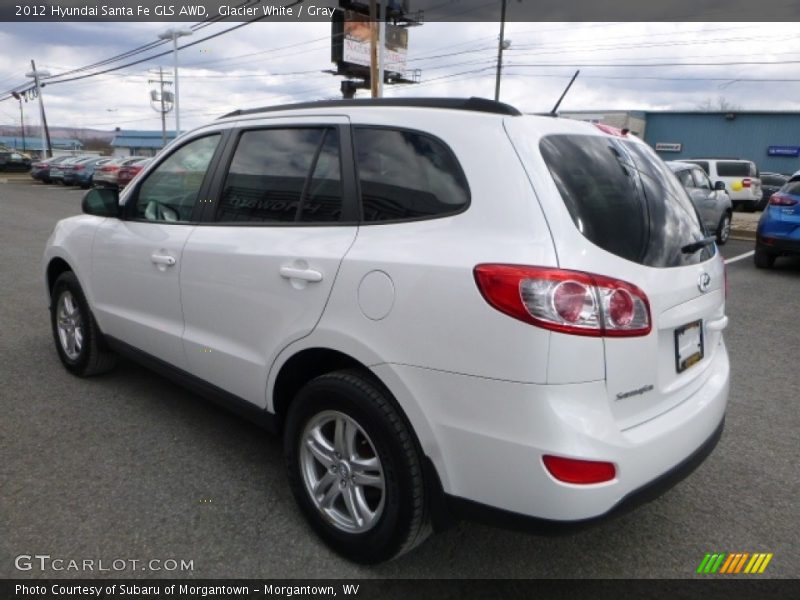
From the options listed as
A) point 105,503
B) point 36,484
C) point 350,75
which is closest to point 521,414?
point 105,503

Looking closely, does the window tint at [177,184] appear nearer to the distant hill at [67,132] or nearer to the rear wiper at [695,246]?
the rear wiper at [695,246]

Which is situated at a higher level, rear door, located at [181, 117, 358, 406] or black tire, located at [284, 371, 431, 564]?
rear door, located at [181, 117, 358, 406]

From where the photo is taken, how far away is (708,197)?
12.1 meters

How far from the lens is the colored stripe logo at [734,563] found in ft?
8.29

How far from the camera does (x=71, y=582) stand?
2.38 metres

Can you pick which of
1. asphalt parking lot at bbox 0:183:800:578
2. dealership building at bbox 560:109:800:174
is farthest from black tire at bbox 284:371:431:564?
dealership building at bbox 560:109:800:174

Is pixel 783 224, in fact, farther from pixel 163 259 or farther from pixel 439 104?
pixel 163 259

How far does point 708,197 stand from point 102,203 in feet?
37.5

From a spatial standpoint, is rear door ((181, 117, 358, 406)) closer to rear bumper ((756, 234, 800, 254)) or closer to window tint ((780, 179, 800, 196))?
rear bumper ((756, 234, 800, 254))

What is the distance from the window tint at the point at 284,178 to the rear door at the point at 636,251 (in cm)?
87

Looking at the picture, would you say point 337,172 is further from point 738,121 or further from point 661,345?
point 738,121

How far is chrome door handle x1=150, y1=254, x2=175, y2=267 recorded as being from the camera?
327 centimetres

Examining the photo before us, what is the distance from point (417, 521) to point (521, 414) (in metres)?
0.61

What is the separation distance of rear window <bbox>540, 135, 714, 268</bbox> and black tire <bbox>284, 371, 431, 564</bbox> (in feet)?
3.08
